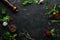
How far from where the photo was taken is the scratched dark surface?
1.43 meters

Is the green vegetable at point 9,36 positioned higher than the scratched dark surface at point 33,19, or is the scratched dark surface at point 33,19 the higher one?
the scratched dark surface at point 33,19

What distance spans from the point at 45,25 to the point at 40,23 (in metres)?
0.05

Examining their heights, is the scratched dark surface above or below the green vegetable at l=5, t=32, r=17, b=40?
above

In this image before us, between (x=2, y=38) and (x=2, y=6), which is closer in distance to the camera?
(x=2, y=38)

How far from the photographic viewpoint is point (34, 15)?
1.49 meters

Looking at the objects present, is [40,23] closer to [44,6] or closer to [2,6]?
[44,6]

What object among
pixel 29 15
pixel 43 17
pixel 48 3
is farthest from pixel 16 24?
pixel 48 3

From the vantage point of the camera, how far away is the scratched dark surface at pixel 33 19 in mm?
1427

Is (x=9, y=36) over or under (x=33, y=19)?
under

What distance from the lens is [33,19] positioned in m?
1.47

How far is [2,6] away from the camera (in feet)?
4.99

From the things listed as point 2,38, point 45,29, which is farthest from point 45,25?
point 2,38

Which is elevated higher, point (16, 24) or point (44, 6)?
point (44, 6)

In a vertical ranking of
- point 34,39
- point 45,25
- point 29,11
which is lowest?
point 34,39
